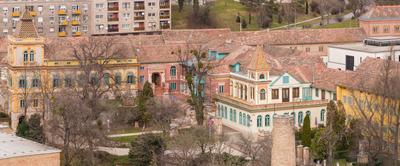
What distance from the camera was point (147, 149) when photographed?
56656 millimetres

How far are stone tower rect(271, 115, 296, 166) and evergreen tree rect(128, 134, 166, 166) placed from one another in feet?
50.7

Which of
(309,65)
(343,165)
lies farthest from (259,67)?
(343,165)

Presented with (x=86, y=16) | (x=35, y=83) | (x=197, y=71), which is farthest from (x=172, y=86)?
(x=86, y=16)

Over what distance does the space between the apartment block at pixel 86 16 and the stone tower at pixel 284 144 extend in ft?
166

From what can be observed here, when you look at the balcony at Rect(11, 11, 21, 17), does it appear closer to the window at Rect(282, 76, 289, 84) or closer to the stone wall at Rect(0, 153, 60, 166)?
the window at Rect(282, 76, 289, 84)

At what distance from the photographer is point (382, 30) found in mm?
85875

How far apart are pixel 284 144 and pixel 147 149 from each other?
1632 cm

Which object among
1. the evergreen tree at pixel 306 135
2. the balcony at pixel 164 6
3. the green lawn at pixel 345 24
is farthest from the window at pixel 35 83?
the green lawn at pixel 345 24

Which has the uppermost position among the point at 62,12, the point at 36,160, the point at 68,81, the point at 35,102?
the point at 62,12

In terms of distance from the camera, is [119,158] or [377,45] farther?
[377,45]

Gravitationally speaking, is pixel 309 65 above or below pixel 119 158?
above

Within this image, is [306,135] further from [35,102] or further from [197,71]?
[35,102]

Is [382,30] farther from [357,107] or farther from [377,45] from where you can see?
[357,107]

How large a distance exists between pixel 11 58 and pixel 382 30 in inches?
1293
